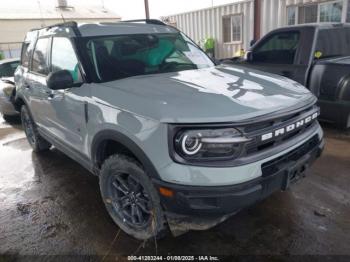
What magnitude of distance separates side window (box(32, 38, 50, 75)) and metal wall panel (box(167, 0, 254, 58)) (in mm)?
8703

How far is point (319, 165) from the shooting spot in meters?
3.98

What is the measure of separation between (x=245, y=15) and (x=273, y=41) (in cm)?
629

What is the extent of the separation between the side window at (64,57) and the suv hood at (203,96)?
0.45 metres

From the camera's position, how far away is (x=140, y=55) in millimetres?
3201

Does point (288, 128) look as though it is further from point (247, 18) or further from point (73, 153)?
point (247, 18)

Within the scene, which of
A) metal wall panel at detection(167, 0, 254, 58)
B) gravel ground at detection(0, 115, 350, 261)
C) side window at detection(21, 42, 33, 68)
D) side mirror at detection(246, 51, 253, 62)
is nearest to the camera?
gravel ground at detection(0, 115, 350, 261)

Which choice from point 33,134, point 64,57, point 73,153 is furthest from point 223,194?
point 33,134

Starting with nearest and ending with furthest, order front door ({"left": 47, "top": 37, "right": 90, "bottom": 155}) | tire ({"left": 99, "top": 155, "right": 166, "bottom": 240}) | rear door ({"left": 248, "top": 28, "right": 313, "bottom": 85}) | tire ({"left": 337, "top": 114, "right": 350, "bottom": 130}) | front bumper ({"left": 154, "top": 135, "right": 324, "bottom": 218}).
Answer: front bumper ({"left": 154, "top": 135, "right": 324, "bottom": 218})
tire ({"left": 99, "top": 155, "right": 166, "bottom": 240})
front door ({"left": 47, "top": 37, "right": 90, "bottom": 155})
tire ({"left": 337, "top": 114, "right": 350, "bottom": 130})
rear door ({"left": 248, "top": 28, "right": 313, "bottom": 85})

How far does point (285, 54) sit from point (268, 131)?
360 centimetres

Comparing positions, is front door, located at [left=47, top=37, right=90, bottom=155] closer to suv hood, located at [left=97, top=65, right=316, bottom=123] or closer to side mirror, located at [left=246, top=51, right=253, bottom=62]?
suv hood, located at [left=97, top=65, right=316, bottom=123]

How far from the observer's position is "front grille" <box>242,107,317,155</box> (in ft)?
6.83

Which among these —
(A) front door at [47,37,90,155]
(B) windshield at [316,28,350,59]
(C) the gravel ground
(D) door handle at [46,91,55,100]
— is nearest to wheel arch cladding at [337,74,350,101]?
(B) windshield at [316,28,350,59]

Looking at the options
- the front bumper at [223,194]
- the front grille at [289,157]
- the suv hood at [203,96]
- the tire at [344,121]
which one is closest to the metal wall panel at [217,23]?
the tire at [344,121]

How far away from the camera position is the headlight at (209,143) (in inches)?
79.4
